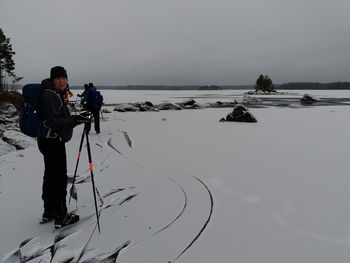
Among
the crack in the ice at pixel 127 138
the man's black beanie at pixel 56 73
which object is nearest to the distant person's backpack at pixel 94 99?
the crack in the ice at pixel 127 138

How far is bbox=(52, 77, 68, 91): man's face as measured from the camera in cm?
319

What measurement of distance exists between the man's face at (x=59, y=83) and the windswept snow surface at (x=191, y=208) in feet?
5.75

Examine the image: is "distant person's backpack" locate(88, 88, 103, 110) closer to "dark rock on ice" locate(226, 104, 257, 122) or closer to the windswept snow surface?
the windswept snow surface

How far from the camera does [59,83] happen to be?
3.20 meters

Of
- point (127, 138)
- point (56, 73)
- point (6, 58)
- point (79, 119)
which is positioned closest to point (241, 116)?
point (127, 138)

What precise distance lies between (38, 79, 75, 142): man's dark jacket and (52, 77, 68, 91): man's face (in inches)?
2.7

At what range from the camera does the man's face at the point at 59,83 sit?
319cm

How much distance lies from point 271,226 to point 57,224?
8.76 ft

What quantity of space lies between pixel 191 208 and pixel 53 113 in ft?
7.46

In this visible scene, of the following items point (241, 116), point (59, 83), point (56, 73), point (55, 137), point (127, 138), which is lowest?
point (127, 138)

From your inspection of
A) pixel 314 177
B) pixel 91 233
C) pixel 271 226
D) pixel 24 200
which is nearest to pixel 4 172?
pixel 24 200

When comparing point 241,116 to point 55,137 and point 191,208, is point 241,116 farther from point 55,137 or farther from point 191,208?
point 55,137

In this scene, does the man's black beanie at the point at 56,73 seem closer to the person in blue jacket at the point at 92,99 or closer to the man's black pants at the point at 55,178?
the man's black pants at the point at 55,178

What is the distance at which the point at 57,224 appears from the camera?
11.0 ft
